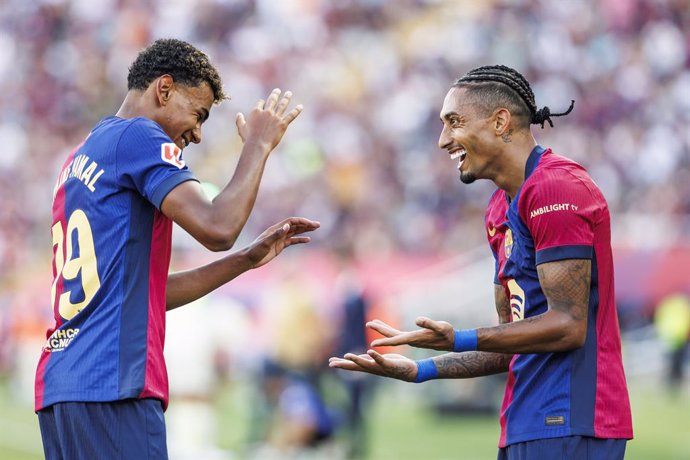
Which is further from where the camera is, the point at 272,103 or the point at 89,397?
the point at 272,103

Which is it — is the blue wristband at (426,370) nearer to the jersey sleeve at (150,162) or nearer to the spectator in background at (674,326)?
the jersey sleeve at (150,162)

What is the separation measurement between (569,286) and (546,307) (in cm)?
19

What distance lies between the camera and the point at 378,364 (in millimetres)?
4039

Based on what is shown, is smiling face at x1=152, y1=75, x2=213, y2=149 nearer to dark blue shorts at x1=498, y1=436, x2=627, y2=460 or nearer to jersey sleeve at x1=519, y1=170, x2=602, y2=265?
jersey sleeve at x1=519, y1=170, x2=602, y2=265

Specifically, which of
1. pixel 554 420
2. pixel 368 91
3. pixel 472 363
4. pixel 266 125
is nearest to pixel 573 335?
pixel 554 420

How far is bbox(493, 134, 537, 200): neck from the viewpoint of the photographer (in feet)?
13.5

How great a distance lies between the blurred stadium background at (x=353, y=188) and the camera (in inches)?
484

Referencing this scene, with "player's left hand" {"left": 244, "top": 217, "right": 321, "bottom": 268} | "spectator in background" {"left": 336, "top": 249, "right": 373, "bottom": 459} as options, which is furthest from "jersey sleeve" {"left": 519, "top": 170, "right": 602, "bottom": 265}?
"spectator in background" {"left": 336, "top": 249, "right": 373, "bottom": 459}

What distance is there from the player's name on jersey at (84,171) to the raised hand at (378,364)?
1.10 meters

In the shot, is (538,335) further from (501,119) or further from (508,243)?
(501,119)

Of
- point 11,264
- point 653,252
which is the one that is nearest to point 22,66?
point 11,264

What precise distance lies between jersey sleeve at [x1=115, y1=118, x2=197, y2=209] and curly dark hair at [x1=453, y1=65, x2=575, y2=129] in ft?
4.01

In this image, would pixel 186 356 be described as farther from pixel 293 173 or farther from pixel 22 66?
pixel 22 66

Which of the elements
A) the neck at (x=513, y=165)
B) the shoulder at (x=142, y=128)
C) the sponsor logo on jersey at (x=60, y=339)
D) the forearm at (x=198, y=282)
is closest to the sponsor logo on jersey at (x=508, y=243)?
the neck at (x=513, y=165)
